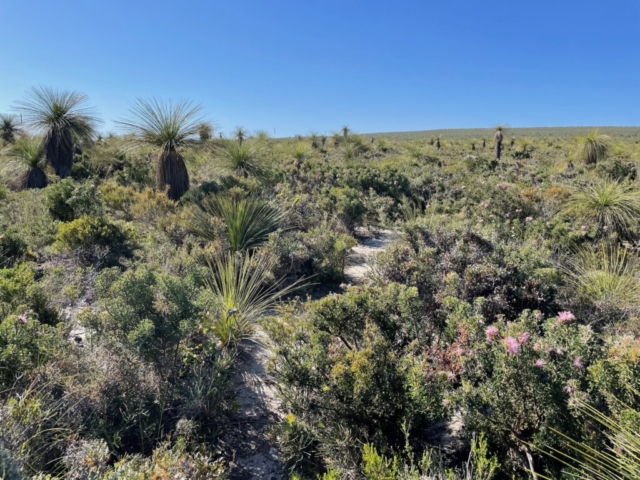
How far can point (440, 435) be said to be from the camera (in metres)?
2.42

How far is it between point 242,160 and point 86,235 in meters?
5.11

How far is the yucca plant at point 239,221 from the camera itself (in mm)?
5445

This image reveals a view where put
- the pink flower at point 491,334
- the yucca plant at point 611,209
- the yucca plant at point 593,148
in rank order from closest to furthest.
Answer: the pink flower at point 491,334, the yucca plant at point 611,209, the yucca plant at point 593,148

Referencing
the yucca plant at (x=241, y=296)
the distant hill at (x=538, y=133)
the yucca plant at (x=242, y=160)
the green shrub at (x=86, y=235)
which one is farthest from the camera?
the distant hill at (x=538, y=133)

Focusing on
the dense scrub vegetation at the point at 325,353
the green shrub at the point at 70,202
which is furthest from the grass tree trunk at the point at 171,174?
the dense scrub vegetation at the point at 325,353

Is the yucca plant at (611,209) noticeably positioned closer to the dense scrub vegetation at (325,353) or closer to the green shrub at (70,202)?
the dense scrub vegetation at (325,353)

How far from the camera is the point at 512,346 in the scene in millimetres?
1976

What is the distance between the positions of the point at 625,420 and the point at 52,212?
25.6 feet

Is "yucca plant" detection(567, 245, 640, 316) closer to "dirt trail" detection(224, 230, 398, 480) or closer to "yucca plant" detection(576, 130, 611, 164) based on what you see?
"dirt trail" detection(224, 230, 398, 480)

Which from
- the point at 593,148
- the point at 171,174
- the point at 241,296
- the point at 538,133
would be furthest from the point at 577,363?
the point at 538,133

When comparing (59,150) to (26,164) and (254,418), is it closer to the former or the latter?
(26,164)

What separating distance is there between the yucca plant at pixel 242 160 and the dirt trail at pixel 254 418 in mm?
6465

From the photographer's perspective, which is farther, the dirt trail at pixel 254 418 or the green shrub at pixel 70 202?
the green shrub at pixel 70 202

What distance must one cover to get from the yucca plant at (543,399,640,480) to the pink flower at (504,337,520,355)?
1.18 feet
